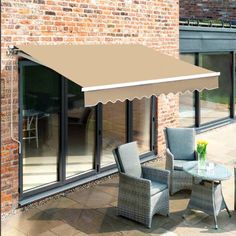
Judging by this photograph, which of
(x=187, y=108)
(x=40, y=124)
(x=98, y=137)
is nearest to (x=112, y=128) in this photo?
(x=98, y=137)

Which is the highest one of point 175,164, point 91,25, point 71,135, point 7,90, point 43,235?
point 91,25

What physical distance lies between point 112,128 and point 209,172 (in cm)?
419

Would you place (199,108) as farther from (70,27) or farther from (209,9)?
(70,27)

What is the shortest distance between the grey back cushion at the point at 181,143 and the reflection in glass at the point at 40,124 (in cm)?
342

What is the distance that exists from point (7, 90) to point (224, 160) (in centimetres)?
847

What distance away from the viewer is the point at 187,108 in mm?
17812

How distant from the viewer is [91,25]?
438 inches

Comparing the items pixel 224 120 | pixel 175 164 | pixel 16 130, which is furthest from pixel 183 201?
pixel 224 120

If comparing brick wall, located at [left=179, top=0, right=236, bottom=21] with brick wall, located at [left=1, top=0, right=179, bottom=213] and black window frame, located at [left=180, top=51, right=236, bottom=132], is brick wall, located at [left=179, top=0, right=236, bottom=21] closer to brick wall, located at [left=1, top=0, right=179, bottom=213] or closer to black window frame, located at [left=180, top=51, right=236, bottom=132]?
black window frame, located at [left=180, top=51, right=236, bottom=132]

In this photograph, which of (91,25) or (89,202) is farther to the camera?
(91,25)

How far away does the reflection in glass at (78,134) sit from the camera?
1116 centimetres

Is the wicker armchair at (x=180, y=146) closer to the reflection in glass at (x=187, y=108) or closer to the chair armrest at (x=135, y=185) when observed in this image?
the chair armrest at (x=135, y=185)

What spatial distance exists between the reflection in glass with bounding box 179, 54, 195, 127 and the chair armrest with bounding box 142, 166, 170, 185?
790 cm

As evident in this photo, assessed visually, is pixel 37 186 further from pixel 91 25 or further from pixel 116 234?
pixel 91 25
